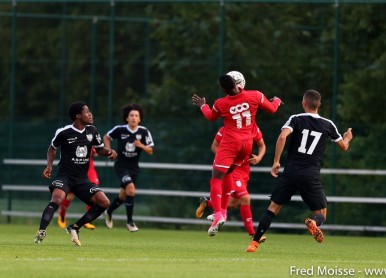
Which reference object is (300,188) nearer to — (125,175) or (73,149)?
(73,149)

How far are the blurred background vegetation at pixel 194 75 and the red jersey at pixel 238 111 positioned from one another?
20.1 ft

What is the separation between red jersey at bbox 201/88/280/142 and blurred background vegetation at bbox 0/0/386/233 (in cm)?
612

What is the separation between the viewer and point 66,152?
15828 mm

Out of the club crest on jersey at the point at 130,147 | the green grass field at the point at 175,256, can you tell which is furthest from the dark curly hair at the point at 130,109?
the green grass field at the point at 175,256

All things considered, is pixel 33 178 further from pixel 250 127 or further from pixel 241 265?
pixel 241 265

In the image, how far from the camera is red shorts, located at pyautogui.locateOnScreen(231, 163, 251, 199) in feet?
58.2

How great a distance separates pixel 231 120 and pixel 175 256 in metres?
2.84

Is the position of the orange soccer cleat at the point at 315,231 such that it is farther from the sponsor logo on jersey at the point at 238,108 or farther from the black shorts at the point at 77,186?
the black shorts at the point at 77,186

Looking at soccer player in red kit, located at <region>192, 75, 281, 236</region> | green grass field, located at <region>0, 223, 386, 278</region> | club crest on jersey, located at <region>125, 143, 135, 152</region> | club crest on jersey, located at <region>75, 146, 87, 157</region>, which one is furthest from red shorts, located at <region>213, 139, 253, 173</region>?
club crest on jersey, located at <region>125, 143, 135, 152</region>

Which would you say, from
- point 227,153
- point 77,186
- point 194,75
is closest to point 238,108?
point 227,153

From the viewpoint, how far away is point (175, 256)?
549 inches

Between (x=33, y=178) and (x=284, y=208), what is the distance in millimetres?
4992

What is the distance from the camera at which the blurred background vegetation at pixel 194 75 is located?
2264cm

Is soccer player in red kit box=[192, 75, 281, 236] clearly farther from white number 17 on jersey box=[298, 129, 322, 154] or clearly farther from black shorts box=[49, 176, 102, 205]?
white number 17 on jersey box=[298, 129, 322, 154]
